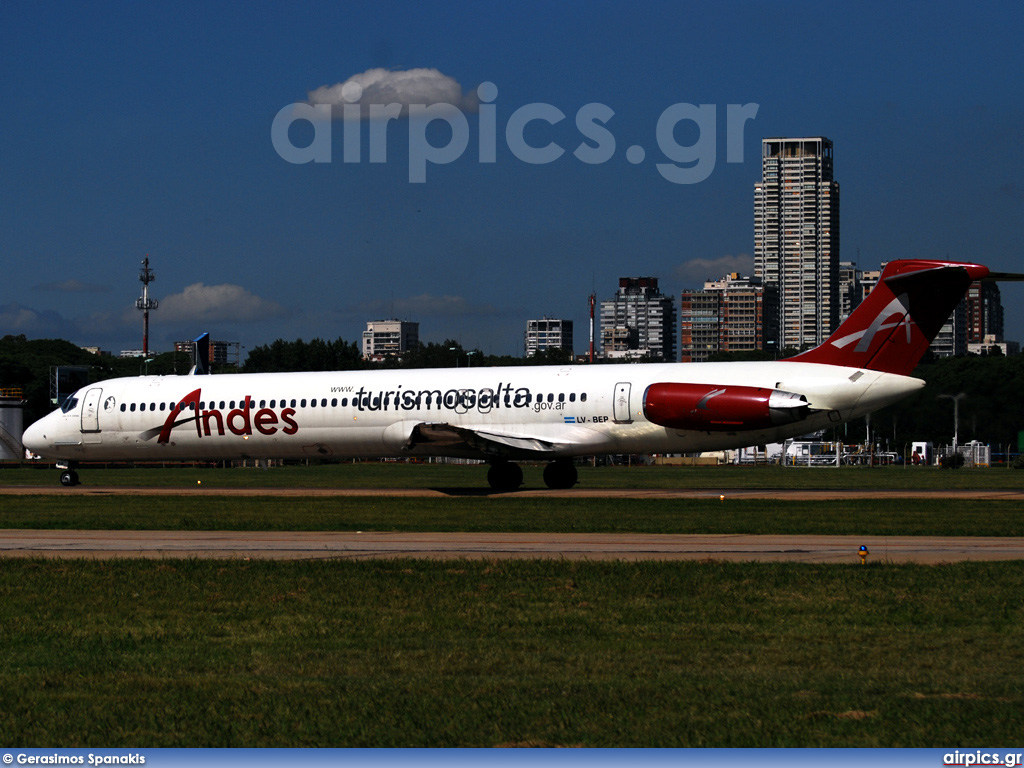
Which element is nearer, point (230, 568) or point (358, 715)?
point (358, 715)

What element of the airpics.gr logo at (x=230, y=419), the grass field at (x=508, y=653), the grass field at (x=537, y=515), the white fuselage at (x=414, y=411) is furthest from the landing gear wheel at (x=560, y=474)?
the grass field at (x=508, y=653)

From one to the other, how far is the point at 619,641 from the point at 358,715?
3.45 m

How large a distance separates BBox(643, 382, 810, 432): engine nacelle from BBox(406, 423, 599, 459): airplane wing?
223 centimetres

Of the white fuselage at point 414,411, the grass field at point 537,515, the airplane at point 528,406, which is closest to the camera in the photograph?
the grass field at point 537,515

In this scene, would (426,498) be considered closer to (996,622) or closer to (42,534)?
(42,534)

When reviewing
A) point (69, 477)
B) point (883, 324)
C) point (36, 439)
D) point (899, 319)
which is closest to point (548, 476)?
point (883, 324)

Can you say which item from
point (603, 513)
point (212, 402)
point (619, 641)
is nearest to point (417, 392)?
point (212, 402)

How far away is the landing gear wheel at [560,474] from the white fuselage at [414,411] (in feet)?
4.48

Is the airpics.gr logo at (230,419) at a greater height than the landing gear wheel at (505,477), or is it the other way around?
the airpics.gr logo at (230,419)

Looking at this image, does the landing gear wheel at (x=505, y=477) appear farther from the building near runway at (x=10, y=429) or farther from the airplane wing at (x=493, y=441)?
the building near runway at (x=10, y=429)

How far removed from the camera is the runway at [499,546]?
17.5m

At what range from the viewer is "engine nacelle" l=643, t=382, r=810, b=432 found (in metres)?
30.9

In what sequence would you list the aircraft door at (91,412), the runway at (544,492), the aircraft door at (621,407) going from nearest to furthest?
the runway at (544,492), the aircraft door at (621,407), the aircraft door at (91,412)

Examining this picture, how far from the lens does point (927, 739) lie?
7.58m
